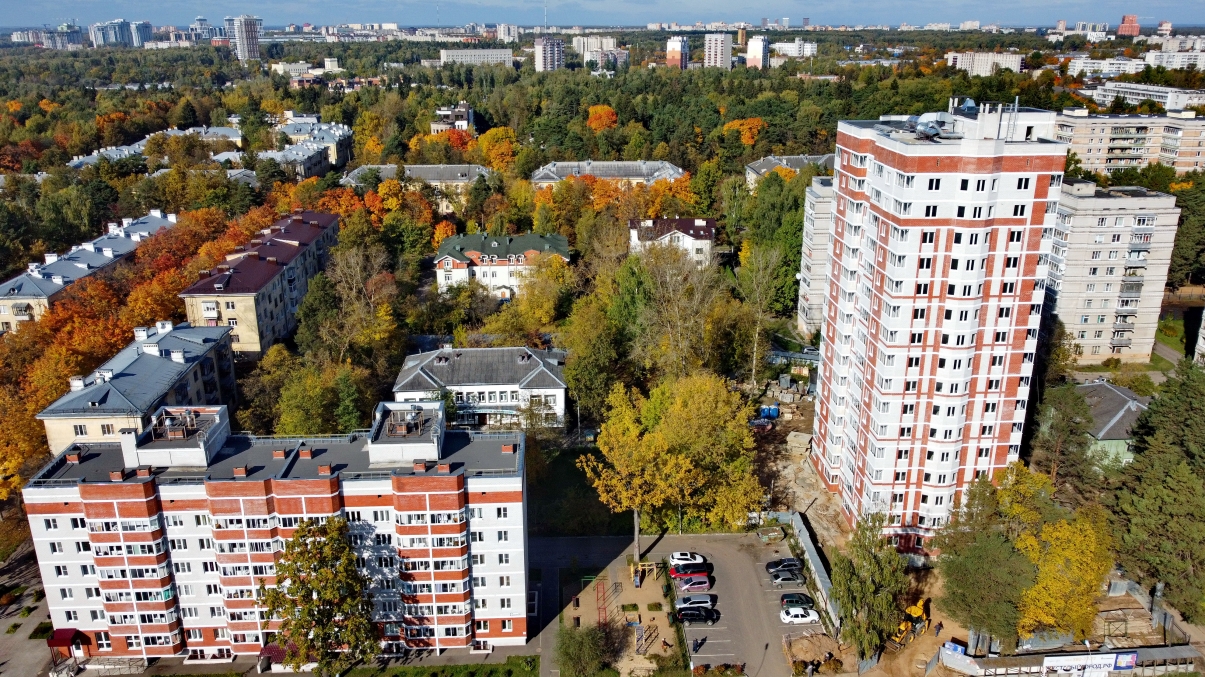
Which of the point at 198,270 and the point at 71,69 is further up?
the point at 71,69

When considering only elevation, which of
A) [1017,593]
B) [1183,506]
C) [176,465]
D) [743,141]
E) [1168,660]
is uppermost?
[743,141]

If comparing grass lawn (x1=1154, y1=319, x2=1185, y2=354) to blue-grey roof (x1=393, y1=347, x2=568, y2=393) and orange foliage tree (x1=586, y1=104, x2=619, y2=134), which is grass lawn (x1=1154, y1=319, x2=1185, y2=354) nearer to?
blue-grey roof (x1=393, y1=347, x2=568, y2=393)

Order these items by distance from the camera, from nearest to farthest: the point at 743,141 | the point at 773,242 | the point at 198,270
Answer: the point at 198,270 → the point at 773,242 → the point at 743,141

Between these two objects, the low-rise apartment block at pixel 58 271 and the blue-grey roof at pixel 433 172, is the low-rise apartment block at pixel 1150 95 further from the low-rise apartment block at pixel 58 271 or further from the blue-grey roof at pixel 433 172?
the low-rise apartment block at pixel 58 271

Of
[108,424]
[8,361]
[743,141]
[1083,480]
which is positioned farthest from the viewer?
[743,141]

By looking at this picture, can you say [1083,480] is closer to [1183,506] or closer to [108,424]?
[1183,506]

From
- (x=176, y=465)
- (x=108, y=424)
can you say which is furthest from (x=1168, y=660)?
(x=108, y=424)

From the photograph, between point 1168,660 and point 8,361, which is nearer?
point 1168,660

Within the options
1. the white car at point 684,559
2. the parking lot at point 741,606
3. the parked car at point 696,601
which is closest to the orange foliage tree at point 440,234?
the parking lot at point 741,606

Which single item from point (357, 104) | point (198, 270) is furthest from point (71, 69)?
point (198, 270)
